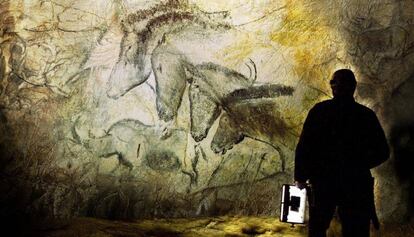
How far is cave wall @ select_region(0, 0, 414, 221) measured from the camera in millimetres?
5477

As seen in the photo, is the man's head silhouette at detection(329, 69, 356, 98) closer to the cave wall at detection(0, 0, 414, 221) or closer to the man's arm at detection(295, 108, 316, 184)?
the man's arm at detection(295, 108, 316, 184)

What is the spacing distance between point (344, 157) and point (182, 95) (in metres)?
2.76

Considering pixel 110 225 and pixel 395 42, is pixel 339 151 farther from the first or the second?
pixel 110 225

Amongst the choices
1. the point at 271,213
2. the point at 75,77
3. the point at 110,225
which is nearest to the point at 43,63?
the point at 75,77

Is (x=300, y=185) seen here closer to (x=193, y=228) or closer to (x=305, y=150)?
(x=305, y=150)

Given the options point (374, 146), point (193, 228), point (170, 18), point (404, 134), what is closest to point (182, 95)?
point (170, 18)

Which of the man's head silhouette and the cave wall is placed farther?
the cave wall

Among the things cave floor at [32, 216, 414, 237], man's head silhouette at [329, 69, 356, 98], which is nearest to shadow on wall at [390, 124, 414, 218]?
cave floor at [32, 216, 414, 237]

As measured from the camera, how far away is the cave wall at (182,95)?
548cm

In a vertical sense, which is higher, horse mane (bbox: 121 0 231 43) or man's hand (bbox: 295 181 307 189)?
horse mane (bbox: 121 0 231 43)

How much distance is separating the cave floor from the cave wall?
158 millimetres

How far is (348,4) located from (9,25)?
4.52 m

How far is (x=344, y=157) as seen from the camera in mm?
3527

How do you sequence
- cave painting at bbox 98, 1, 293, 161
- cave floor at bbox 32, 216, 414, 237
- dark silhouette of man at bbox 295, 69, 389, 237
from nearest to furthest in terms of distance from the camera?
dark silhouette of man at bbox 295, 69, 389, 237, cave floor at bbox 32, 216, 414, 237, cave painting at bbox 98, 1, 293, 161
